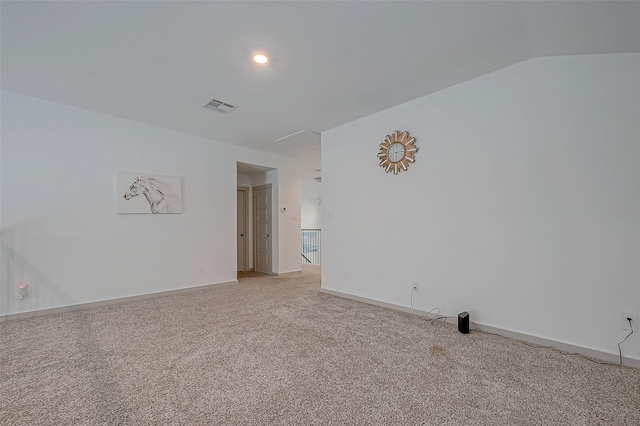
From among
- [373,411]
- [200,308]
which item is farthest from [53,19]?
[373,411]

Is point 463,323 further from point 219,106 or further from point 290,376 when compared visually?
point 219,106

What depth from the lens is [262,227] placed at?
6.57 metres

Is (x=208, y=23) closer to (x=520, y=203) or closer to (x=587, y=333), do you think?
(x=520, y=203)

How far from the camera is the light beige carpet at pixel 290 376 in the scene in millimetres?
1622

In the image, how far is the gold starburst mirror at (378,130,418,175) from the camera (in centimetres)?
351

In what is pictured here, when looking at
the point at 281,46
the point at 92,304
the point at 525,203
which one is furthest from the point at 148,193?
the point at 525,203

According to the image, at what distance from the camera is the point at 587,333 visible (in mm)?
2344

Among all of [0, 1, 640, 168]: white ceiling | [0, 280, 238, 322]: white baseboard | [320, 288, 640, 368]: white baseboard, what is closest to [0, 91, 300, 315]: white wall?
[0, 280, 238, 322]: white baseboard

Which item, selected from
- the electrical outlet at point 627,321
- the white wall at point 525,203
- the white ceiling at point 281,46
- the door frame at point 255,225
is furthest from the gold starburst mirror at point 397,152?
the door frame at point 255,225

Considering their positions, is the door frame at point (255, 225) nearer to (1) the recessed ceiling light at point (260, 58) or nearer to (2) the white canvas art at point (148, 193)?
(2) the white canvas art at point (148, 193)

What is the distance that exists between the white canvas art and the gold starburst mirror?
330cm

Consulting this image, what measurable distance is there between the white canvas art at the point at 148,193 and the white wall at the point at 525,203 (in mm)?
3214

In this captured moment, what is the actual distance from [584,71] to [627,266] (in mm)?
1666

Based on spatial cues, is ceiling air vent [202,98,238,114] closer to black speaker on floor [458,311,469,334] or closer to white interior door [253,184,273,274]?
white interior door [253,184,273,274]
